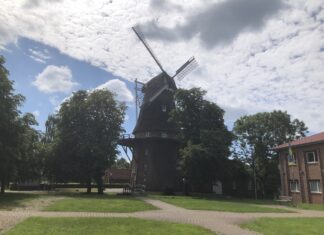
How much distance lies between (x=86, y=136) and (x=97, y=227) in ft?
105

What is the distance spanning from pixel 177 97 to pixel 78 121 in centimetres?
1404

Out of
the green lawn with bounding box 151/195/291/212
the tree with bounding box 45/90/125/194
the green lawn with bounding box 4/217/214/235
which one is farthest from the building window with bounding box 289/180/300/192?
the green lawn with bounding box 4/217/214/235

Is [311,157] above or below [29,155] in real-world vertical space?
above

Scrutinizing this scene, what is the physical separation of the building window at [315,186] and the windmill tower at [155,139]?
1948 cm

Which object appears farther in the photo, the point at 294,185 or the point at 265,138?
the point at 265,138

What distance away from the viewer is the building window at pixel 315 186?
38513mm

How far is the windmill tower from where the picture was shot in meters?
54.3

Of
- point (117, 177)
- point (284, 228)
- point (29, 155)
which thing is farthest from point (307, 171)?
point (117, 177)

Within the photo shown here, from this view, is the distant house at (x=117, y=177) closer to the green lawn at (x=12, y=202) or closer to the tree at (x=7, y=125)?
the tree at (x=7, y=125)

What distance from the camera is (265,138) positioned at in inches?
2438

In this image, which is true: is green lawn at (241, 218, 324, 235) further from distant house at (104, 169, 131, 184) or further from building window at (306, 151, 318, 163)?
distant house at (104, 169, 131, 184)

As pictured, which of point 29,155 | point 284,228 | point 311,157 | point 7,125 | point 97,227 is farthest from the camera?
point 29,155

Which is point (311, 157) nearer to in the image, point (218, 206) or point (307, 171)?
point (307, 171)

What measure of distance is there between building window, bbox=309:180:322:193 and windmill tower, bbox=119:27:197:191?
19481 millimetres
